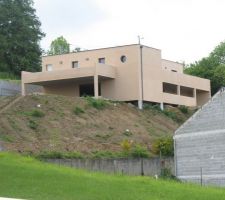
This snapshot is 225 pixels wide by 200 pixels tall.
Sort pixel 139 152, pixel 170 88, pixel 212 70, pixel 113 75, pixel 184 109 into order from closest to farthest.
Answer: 1. pixel 139 152
2. pixel 113 75
3. pixel 184 109
4. pixel 170 88
5. pixel 212 70

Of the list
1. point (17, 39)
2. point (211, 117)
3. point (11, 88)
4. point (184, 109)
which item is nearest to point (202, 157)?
point (211, 117)

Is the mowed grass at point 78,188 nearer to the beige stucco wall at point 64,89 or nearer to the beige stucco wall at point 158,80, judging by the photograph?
the beige stucco wall at point 158,80

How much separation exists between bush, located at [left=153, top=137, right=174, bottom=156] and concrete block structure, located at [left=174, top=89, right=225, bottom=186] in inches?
310

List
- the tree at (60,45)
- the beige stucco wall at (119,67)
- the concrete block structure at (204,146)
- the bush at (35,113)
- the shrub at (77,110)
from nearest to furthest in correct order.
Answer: the concrete block structure at (204,146) → the bush at (35,113) → the shrub at (77,110) → the beige stucco wall at (119,67) → the tree at (60,45)

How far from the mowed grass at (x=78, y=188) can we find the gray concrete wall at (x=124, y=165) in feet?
58.1

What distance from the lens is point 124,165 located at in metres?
44.4

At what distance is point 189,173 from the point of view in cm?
4131

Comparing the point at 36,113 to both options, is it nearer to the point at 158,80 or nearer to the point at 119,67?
the point at 119,67

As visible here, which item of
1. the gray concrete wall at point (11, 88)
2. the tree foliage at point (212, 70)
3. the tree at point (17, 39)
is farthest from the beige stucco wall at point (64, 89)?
the tree foliage at point (212, 70)

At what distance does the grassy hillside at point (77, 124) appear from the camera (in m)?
49.9

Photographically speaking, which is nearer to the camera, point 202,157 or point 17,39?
point 202,157

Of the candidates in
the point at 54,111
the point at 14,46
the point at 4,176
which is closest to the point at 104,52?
the point at 54,111

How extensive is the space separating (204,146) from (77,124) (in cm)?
1789

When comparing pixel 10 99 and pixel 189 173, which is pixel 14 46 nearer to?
pixel 10 99
